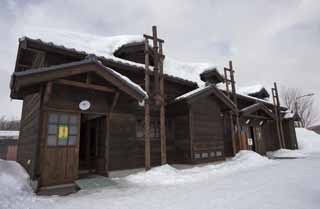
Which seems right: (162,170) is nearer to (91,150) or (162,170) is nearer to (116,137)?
(116,137)

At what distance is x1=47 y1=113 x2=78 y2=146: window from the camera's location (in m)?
6.06

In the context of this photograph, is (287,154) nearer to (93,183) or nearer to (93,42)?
(93,183)

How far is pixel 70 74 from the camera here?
19.9 feet

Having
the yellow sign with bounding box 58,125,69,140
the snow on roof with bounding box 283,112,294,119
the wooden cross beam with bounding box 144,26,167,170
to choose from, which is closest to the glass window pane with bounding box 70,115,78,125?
the yellow sign with bounding box 58,125,69,140

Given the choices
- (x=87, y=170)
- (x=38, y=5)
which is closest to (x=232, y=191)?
(x=87, y=170)

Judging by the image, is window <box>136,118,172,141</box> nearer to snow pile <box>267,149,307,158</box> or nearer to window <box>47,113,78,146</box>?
window <box>47,113,78,146</box>

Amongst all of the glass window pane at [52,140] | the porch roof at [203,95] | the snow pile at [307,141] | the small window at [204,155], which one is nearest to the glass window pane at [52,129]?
the glass window pane at [52,140]

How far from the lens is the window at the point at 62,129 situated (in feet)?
19.9

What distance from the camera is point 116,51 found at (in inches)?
390

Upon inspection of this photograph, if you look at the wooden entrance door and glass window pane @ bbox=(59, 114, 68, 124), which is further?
glass window pane @ bbox=(59, 114, 68, 124)

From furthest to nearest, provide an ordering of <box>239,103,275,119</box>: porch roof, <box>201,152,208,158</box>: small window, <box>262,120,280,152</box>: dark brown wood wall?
<box>262,120,280,152</box>: dark brown wood wall
<box>239,103,275,119</box>: porch roof
<box>201,152,208,158</box>: small window

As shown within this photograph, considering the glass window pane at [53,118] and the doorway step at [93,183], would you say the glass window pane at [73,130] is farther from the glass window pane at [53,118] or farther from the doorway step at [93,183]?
the doorway step at [93,183]

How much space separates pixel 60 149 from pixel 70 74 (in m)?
2.40

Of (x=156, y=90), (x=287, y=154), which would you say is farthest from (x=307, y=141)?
(x=156, y=90)
